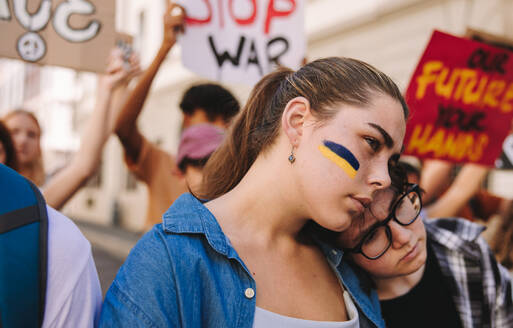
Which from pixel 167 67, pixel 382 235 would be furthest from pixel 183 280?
pixel 167 67

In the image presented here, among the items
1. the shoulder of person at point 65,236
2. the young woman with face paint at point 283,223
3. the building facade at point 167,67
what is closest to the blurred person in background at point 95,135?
the young woman with face paint at point 283,223

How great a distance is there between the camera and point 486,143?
8.94ft

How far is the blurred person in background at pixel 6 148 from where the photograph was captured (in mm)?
2092

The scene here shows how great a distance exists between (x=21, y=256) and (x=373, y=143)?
80 centimetres

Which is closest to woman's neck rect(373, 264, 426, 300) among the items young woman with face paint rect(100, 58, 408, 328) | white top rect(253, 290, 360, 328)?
young woman with face paint rect(100, 58, 408, 328)

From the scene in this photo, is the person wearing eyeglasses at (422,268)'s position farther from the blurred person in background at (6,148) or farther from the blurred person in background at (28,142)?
the blurred person in background at (28,142)

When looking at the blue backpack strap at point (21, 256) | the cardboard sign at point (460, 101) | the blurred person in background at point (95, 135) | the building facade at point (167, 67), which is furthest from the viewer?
the building facade at point (167, 67)

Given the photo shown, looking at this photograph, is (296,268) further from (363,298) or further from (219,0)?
(219,0)

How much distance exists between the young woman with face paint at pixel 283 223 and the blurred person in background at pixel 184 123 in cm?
94

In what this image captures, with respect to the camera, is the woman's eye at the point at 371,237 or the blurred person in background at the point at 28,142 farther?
the blurred person in background at the point at 28,142

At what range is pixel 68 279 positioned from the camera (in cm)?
88

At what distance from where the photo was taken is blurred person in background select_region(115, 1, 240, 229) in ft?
7.10

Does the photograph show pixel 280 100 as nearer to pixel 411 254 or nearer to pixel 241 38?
pixel 411 254

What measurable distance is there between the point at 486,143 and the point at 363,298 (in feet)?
5.97
